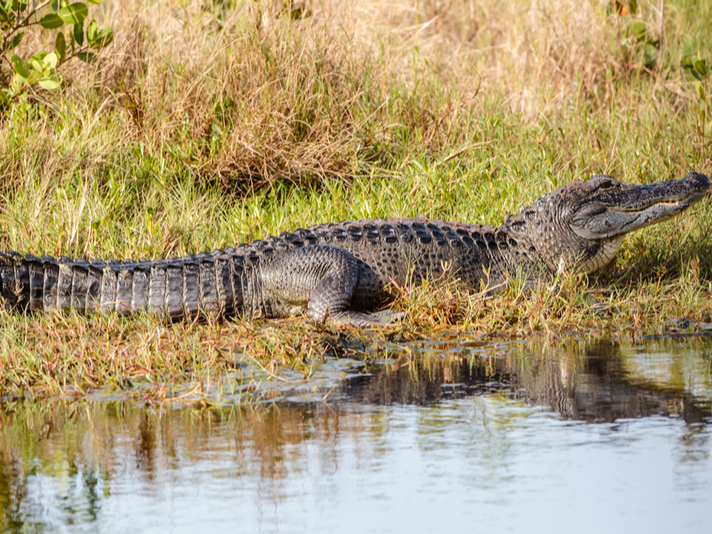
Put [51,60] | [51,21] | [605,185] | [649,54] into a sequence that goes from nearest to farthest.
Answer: [605,185], [51,21], [51,60], [649,54]

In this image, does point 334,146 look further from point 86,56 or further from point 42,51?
point 42,51

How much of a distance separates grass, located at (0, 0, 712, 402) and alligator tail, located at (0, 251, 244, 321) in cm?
18

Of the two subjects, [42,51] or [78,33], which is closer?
[42,51]

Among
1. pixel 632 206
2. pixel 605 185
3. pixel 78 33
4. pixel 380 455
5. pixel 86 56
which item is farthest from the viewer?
pixel 86 56

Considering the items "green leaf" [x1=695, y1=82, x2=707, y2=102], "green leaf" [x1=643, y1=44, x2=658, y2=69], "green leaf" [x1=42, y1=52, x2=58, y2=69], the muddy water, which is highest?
"green leaf" [x1=643, y1=44, x2=658, y2=69]

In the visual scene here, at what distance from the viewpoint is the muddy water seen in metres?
2.53

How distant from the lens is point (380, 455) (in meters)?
2.97

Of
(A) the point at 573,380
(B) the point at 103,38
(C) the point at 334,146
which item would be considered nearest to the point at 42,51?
(B) the point at 103,38

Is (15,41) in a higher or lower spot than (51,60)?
higher

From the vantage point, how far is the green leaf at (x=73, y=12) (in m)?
6.80

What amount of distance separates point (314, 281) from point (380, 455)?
2734 mm

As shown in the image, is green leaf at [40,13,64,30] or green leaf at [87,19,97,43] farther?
green leaf at [87,19,97,43]

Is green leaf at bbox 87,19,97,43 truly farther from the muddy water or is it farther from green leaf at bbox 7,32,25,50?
the muddy water

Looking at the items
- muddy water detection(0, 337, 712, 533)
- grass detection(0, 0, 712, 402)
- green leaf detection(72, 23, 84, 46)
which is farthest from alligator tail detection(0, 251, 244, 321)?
green leaf detection(72, 23, 84, 46)
